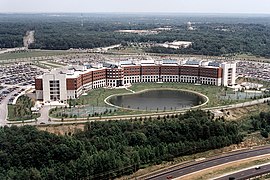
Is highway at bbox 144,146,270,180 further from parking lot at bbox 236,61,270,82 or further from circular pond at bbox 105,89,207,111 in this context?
parking lot at bbox 236,61,270,82

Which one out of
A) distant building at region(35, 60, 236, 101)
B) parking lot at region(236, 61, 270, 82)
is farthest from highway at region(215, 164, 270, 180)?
parking lot at region(236, 61, 270, 82)

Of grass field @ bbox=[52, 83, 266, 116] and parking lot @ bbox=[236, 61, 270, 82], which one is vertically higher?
parking lot @ bbox=[236, 61, 270, 82]

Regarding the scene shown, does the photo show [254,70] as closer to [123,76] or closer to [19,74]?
[123,76]

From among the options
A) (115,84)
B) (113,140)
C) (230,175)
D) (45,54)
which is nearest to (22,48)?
(45,54)

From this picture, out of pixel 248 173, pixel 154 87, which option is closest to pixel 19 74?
pixel 154 87

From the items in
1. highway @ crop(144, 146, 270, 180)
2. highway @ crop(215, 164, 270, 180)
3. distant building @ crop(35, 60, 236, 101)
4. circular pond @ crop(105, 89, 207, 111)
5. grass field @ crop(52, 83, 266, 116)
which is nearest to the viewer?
highway @ crop(215, 164, 270, 180)

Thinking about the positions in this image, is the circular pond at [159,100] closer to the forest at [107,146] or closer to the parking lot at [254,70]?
the forest at [107,146]
